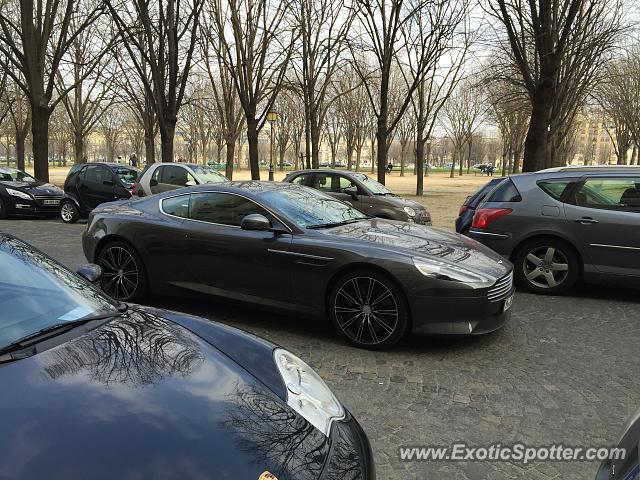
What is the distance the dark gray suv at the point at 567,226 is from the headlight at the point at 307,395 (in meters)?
4.97

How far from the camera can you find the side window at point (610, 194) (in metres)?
6.16

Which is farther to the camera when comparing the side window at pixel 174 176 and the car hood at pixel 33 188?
the car hood at pixel 33 188

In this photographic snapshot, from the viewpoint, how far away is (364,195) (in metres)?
11.8

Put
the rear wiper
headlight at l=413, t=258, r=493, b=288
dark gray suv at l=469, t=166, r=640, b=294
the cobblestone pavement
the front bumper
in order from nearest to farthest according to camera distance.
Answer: the front bumper < the rear wiper < the cobblestone pavement < headlight at l=413, t=258, r=493, b=288 < dark gray suv at l=469, t=166, r=640, b=294

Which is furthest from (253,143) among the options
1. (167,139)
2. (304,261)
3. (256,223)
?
(304,261)

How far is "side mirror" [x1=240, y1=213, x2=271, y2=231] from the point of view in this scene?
467 centimetres

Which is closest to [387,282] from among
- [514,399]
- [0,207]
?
[514,399]

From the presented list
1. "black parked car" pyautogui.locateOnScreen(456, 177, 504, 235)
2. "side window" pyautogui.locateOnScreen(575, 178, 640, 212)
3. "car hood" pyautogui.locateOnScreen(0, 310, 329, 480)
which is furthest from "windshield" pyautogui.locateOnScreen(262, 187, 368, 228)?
"black parked car" pyautogui.locateOnScreen(456, 177, 504, 235)

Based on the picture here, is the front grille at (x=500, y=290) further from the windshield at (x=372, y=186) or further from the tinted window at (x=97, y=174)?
the tinted window at (x=97, y=174)

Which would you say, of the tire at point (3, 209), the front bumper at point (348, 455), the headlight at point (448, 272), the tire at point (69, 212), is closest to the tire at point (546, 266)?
the headlight at point (448, 272)

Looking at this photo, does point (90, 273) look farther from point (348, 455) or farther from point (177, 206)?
point (177, 206)

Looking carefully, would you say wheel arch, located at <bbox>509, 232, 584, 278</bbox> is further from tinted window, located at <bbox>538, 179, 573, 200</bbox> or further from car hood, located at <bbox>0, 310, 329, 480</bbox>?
car hood, located at <bbox>0, 310, 329, 480</bbox>

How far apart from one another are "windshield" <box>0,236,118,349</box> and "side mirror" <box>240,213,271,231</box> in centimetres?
196

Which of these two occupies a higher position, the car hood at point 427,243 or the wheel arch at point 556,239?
the car hood at point 427,243
